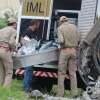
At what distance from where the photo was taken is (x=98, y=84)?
1352 centimetres

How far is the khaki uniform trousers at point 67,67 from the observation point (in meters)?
15.1

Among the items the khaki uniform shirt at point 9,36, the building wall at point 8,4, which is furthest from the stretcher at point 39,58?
the building wall at point 8,4

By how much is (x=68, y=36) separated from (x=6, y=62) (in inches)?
63.2

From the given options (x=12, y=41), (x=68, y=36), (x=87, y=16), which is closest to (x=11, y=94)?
(x=12, y=41)

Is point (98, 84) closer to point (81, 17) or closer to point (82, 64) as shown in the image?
point (82, 64)

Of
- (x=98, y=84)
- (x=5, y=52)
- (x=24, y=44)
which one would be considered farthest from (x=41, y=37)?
(x=98, y=84)

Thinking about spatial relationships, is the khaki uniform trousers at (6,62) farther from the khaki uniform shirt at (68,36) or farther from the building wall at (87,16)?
the building wall at (87,16)

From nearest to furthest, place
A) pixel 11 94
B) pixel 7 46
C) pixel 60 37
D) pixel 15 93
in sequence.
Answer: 1. pixel 11 94
2. pixel 15 93
3. pixel 60 37
4. pixel 7 46

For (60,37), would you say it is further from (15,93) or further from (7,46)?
(15,93)

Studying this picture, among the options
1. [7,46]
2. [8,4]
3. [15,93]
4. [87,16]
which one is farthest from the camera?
[8,4]

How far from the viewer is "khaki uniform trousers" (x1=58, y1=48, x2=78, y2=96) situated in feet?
49.5

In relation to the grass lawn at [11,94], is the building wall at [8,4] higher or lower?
lower

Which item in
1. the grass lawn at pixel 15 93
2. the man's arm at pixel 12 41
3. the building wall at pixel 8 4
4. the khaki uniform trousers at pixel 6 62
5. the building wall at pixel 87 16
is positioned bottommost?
the building wall at pixel 8 4

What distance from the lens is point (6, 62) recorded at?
50.2ft
